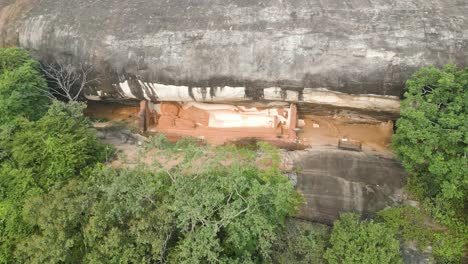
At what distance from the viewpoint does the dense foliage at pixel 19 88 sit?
12336 mm

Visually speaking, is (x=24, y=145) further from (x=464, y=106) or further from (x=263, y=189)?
(x=464, y=106)

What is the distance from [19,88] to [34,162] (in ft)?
10.3

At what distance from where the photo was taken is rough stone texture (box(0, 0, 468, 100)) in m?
12.0

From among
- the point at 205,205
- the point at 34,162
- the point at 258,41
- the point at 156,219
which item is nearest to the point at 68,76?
the point at 34,162

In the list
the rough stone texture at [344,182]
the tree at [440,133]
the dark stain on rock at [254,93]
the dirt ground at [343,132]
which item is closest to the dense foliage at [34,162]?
the dark stain on rock at [254,93]

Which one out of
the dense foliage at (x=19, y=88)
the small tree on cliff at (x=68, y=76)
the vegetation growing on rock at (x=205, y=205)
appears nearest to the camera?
the vegetation growing on rock at (x=205, y=205)

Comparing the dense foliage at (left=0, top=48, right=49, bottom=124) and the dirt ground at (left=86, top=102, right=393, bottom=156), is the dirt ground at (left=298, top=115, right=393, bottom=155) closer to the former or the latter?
the dirt ground at (left=86, top=102, right=393, bottom=156)

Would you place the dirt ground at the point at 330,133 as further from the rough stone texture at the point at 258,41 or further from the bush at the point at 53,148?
the bush at the point at 53,148

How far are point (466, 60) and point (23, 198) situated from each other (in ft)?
47.9

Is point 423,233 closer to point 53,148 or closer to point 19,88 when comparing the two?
point 53,148

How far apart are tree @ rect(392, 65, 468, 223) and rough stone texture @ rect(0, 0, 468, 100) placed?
1.26 m

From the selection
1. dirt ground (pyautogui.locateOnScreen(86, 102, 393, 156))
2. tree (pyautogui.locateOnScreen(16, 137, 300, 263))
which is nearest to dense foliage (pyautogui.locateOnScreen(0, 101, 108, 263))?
tree (pyautogui.locateOnScreen(16, 137, 300, 263))

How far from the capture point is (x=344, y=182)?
1224 cm

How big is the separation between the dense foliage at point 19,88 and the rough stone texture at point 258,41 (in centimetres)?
148
